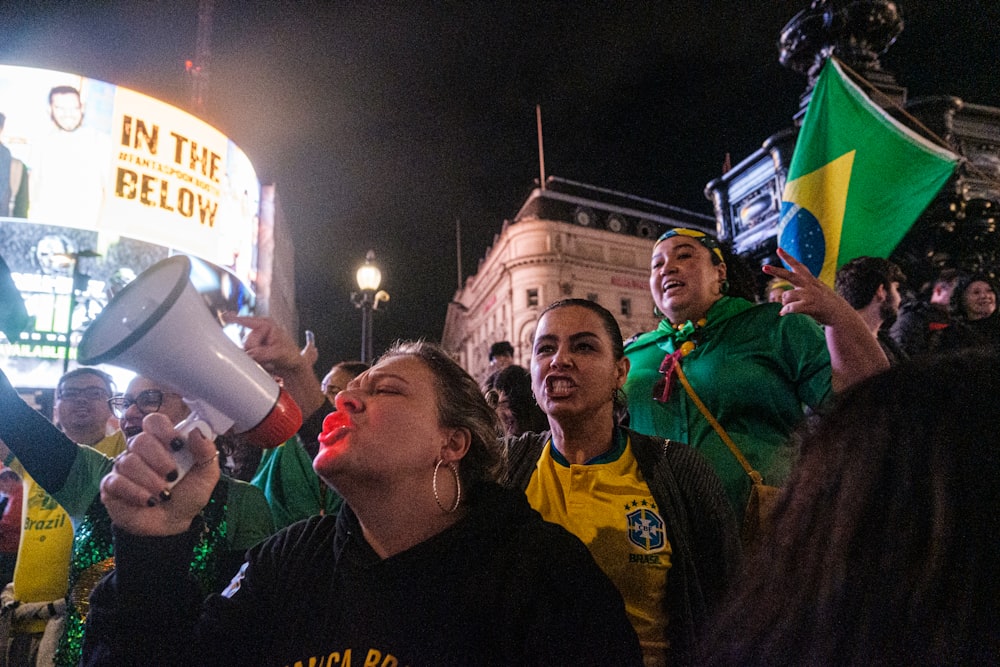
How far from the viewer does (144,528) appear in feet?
4.66

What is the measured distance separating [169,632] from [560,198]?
4546 cm

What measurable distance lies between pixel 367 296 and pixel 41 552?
763cm

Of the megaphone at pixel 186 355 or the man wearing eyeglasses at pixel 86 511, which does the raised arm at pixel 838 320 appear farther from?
the man wearing eyeglasses at pixel 86 511

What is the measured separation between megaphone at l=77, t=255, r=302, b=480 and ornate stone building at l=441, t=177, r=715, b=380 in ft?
127

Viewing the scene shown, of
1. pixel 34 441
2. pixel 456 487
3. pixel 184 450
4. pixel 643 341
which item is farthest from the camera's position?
pixel 643 341

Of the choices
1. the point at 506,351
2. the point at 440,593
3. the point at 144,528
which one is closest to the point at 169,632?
the point at 144,528

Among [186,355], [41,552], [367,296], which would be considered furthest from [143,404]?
[367,296]

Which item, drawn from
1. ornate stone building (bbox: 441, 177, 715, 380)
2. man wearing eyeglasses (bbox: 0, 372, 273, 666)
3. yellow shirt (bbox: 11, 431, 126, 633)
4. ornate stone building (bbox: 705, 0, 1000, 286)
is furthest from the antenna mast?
man wearing eyeglasses (bbox: 0, 372, 273, 666)

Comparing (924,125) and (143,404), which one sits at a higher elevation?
(924,125)

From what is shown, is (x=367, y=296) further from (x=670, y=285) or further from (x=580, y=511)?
(x=580, y=511)

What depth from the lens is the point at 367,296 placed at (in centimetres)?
1109

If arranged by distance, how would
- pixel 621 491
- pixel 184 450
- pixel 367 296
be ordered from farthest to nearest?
pixel 367 296, pixel 621 491, pixel 184 450

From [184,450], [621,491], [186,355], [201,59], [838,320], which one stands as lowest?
[621,491]

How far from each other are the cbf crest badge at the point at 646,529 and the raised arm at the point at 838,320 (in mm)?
949
